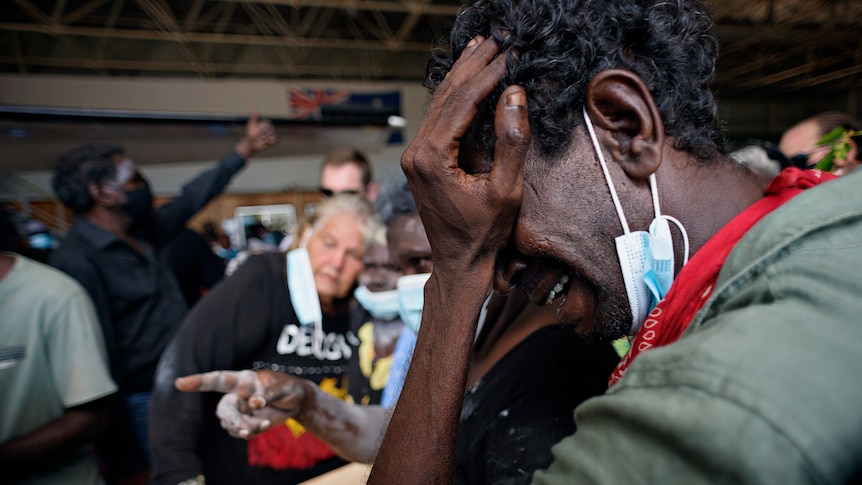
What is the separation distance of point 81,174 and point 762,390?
3.17 m

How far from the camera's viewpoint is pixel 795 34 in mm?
13828

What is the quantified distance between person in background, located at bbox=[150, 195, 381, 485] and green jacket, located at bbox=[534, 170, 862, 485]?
1.75 metres

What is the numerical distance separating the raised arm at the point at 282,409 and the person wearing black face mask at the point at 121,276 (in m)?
1.46

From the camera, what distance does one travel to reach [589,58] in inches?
33.3

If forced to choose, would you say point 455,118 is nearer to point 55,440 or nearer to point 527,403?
point 527,403

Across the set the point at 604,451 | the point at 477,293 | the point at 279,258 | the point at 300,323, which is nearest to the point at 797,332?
the point at 604,451

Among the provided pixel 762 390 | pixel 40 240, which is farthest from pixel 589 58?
pixel 40 240

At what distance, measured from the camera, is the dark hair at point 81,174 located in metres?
2.69

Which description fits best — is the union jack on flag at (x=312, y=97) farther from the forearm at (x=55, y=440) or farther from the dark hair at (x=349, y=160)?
the forearm at (x=55, y=440)

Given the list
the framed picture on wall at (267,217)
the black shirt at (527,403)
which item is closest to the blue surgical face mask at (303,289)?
the black shirt at (527,403)

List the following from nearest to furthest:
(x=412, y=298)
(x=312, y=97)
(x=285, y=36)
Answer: (x=412, y=298) → (x=285, y=36) → (x=312, y=97)

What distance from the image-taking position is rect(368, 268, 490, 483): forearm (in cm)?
84

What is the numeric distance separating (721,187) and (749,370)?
0.55m

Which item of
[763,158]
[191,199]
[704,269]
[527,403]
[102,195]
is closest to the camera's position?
[704,269]
